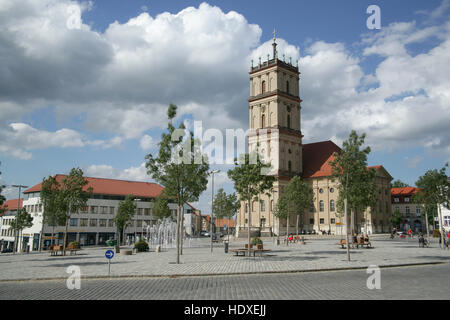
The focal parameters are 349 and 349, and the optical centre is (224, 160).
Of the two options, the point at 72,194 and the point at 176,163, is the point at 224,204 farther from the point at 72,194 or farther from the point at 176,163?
the point at 176,163

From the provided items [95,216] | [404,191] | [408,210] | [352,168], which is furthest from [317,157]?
[352,168]

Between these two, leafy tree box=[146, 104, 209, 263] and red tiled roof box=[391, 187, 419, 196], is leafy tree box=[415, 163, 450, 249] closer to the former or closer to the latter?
leafy tree box=[146, 104, 209, 263]

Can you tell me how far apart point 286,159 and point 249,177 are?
5742 cm

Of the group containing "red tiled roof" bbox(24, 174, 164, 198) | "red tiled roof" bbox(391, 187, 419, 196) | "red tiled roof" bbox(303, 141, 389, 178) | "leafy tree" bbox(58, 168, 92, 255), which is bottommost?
"leafy tree" bbox(58, 168, 92, 255)

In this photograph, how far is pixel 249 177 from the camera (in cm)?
2908

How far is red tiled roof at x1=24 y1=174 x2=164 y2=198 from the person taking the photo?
78938 millimetres

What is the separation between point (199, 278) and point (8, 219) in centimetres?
8927

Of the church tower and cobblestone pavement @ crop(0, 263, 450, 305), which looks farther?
the church tower

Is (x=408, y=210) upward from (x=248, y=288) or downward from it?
upward

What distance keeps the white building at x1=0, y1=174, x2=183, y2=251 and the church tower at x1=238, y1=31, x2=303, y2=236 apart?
24.3m

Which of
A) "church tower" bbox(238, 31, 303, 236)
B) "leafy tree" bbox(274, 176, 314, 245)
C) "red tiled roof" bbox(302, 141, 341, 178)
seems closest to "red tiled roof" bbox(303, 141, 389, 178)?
"red tiled roof" bbox(302, 141, 341, 178)
